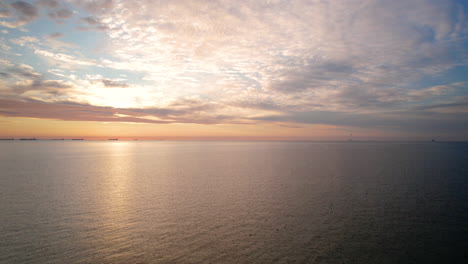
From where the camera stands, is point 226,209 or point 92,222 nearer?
point 92,222

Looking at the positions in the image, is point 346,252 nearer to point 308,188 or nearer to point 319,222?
point 319,222

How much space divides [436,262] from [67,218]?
103 feet

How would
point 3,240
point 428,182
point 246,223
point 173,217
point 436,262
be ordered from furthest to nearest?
point 428,182, point 173,217, point 246,223, point 3,240, point 436,262

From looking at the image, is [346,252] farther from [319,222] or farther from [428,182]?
[428,182]

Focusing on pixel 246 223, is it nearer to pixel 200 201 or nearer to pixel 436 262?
pixel 200 201

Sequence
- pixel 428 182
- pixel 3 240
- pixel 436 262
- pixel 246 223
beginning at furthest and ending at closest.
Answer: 1. pixel 428 182
2. pixel 246 223
3. pixel 3 240
4. pixel 436 262

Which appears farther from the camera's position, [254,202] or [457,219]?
[254,202]

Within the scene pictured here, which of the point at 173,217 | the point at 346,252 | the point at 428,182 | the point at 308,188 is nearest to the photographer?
the point at 346,252

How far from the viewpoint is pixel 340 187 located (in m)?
40.1

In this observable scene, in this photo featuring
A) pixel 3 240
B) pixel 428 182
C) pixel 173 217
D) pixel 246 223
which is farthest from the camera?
pixel 428 182

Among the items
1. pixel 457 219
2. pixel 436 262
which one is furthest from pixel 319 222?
pixel 457 219

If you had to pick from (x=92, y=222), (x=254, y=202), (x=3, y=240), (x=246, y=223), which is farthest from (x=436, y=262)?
(x=3, y=240)

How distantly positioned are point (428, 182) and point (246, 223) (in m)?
37.5

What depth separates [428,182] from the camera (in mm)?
43312
